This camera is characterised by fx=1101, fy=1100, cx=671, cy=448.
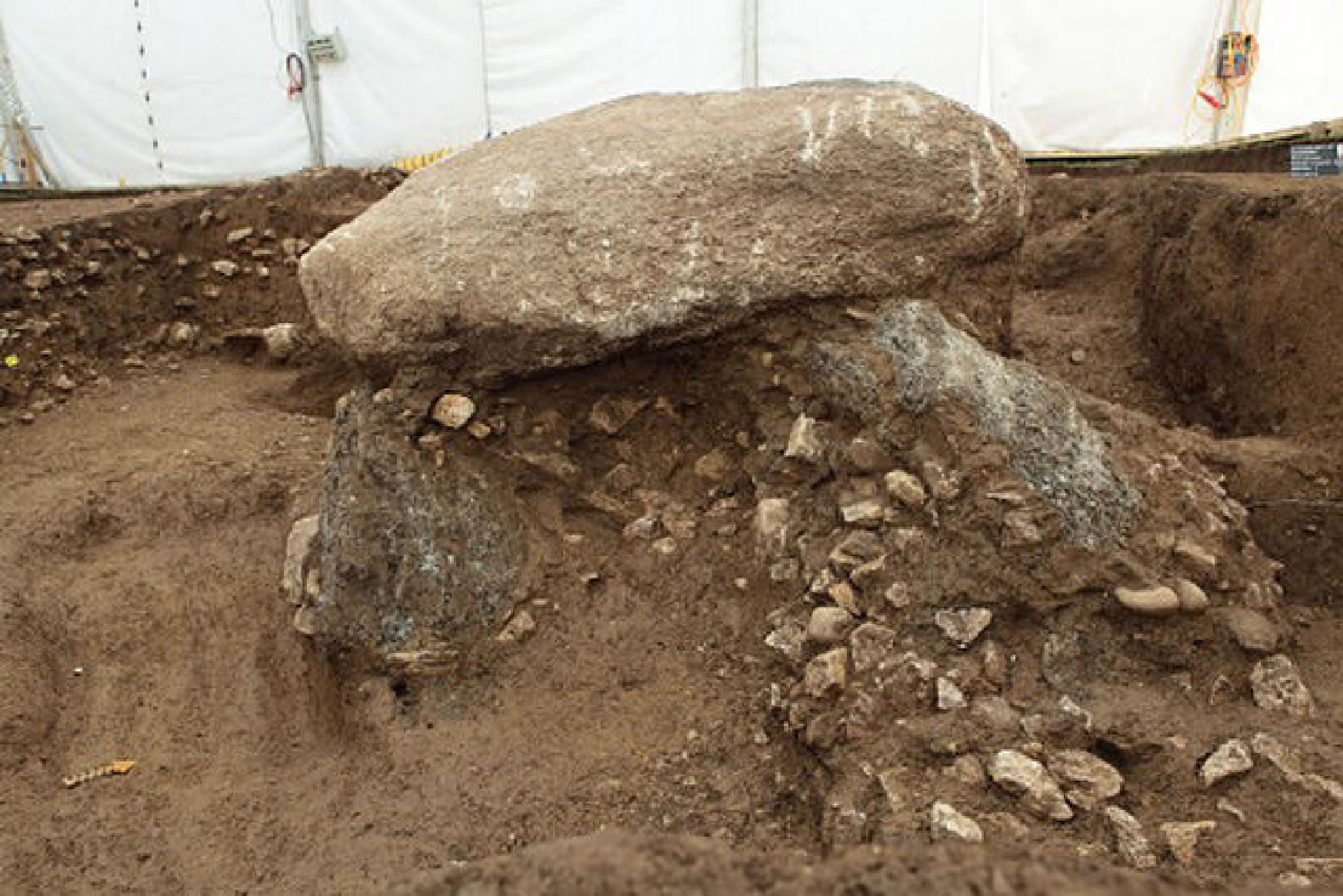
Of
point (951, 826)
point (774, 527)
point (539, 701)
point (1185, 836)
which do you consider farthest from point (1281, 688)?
point (539, 701)

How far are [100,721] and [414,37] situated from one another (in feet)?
18.1

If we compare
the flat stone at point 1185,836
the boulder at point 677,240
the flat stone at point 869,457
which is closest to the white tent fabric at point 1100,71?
the boulder at point 677,240

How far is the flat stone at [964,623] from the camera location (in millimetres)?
2270

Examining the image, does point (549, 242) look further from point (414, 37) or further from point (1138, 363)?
point (414, 37)

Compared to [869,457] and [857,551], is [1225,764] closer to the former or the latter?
[857,551]

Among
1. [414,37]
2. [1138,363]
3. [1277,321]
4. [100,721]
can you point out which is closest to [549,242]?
[100,721]

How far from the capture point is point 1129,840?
1.93m

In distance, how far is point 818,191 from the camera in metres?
2.66

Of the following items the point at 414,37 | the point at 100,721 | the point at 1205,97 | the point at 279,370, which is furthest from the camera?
the point at 414,37

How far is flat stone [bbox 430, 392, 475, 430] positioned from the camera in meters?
2.72

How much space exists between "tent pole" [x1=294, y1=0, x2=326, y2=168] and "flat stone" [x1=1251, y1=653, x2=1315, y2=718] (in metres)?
6.65

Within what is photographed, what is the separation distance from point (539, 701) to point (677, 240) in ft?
3.75

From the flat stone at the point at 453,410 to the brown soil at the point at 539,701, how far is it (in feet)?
0.46

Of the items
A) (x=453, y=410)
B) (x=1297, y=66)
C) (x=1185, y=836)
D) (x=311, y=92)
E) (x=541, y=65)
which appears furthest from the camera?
(x=311, y=92)
